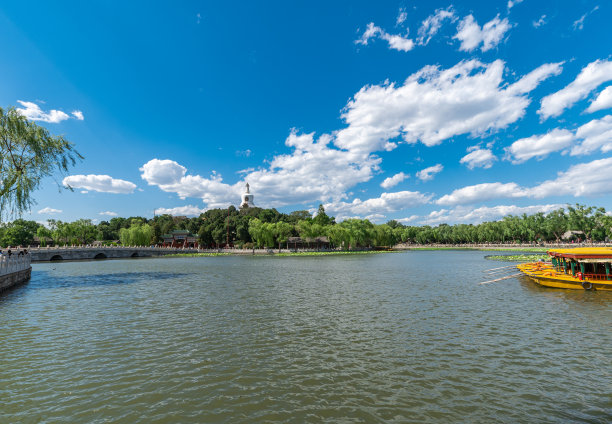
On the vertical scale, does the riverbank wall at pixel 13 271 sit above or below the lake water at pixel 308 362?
above

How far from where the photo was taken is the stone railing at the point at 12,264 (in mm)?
24641

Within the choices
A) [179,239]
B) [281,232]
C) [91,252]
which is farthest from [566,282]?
[179,239]

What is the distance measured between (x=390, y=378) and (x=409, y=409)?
164cm

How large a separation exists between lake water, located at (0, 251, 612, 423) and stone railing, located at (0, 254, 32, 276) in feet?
25.7

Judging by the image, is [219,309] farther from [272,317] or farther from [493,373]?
[493,373]

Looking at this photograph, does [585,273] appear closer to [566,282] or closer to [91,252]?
[566,282]

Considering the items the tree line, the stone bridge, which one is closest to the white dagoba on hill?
the tree line

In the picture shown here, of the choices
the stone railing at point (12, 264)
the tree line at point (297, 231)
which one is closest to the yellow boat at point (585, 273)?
the stone railing at point (12, 264)

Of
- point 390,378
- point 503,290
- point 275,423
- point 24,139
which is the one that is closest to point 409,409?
point 390,378

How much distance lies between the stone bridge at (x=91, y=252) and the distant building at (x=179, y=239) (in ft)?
75.9

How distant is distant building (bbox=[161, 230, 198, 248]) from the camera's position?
11792 centimetres

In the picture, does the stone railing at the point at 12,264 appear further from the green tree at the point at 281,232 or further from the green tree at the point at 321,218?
the green tree at the point at 321,218

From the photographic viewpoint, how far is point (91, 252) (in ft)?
264

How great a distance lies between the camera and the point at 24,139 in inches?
1069
